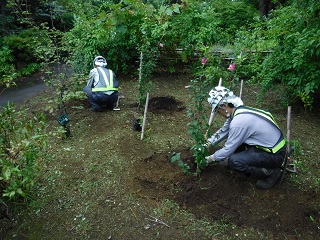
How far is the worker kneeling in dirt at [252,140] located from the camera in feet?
10.1

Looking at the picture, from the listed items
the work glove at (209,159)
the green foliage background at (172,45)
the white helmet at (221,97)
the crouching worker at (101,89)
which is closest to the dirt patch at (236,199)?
the work glove at (209,159)

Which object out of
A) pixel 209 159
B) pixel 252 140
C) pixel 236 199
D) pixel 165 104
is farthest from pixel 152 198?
pixel 165 104

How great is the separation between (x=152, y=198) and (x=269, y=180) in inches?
56.3

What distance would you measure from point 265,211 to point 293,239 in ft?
1.28

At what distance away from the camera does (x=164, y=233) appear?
9.32ft

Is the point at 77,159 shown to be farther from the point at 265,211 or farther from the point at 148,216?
the point at 265,211

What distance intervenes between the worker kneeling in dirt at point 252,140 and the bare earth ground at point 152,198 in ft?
0.82

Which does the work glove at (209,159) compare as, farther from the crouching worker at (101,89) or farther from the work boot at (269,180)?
the crouching worker at (101,89)

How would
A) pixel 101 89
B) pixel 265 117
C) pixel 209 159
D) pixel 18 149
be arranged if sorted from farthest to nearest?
pixel 101 89, pixel 209 159, pixel 265 117, pixel 18 149

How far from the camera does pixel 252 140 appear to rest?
3.16 meters

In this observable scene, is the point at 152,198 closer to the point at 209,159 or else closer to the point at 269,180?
the point at 209,159

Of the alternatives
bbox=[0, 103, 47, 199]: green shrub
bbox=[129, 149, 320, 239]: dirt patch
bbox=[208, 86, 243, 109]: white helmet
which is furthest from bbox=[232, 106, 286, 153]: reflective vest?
bbox=[0, 103, 47, 199]: green shrub

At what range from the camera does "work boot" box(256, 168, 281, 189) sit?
10.9ft

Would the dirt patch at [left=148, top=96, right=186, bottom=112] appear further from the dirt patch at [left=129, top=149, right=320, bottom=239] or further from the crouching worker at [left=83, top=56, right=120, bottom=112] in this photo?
the dirt patch at [left=129, top=149, right=320, bottom=239]
